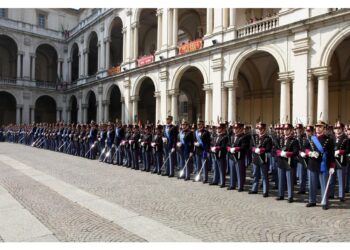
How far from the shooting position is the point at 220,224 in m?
5.72

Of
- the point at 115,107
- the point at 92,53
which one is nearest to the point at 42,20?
the point at 92,53

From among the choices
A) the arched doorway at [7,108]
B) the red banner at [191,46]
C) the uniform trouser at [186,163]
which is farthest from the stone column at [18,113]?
the uniform trouser at [186,163]

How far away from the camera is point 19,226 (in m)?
5.50

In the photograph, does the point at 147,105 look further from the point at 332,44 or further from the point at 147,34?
the point at 332,44

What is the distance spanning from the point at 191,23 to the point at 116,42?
10.3 m

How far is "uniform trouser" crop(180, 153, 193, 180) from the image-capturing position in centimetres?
1064

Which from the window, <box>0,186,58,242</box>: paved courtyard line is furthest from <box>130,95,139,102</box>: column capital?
the window

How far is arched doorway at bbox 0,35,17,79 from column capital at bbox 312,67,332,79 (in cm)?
3398

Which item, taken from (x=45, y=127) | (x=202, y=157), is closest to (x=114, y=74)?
(x=45, y=127)

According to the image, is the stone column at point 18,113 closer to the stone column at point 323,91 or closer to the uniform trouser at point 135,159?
the uniform trouser at point 135,159

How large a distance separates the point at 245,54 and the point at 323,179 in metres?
11.3

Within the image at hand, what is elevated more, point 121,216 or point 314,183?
point 314,183

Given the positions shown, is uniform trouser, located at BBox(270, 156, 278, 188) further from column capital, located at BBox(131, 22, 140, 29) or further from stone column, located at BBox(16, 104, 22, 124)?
stone column, located at BBox(16, 104, 22, 124)

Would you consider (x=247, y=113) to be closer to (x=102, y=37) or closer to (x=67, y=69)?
(x=102, y=37)
